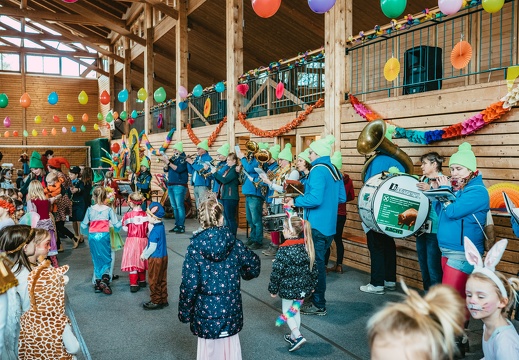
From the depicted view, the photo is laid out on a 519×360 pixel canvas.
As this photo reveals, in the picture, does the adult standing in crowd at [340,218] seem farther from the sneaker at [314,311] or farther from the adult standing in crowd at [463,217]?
the adult standing in crowd at [463,217]

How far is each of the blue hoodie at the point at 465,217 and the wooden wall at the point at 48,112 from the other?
23.3 meters

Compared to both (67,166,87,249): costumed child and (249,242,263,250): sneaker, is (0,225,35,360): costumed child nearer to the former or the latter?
(249,242,263,250): sneaker

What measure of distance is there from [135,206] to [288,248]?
2.24m

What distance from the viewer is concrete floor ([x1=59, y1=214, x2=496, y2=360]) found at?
3.74 metres

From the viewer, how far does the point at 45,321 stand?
8.20ft

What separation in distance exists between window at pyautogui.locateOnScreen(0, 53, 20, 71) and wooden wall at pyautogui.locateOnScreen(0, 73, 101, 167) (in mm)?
482

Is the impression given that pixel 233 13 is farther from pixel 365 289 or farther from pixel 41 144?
pixel 41 144

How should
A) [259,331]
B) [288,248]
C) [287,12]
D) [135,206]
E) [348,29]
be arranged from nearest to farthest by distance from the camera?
[288,248], [259,331], [135,206], [348,29], [287,12]

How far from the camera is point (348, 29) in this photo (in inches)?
276

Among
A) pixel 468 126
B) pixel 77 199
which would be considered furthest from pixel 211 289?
pixel 77 199

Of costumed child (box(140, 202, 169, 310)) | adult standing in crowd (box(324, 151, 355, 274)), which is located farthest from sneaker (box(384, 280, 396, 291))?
costumed child (box(140, 202, 169, 310))

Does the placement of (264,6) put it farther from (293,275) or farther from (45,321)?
(45,321)

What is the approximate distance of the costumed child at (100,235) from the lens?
5.45m

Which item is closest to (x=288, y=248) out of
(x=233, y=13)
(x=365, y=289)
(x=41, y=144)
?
(x=365, y=289)
